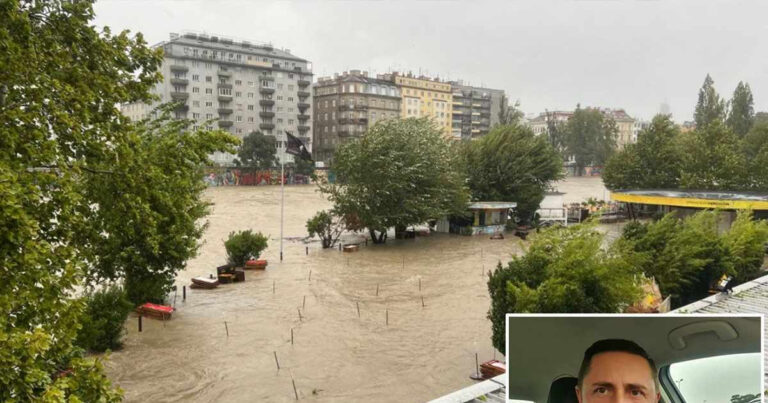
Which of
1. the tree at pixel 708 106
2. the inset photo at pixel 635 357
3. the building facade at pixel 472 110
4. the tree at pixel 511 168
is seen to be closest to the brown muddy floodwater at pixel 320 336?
the inset photo at pixel 635 357

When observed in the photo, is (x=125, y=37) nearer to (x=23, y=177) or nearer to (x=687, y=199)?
(x=23, y=177)

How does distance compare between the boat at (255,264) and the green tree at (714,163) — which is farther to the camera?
the green tree at (714,163)

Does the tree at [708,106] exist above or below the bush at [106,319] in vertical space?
above

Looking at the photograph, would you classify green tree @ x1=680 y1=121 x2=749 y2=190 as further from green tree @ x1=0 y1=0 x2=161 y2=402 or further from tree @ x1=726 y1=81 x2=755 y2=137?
green tree @ x1=0 y1=0 x2=161 y2=402

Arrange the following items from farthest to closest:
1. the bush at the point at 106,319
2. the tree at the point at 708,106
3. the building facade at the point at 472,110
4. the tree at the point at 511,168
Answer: the building facade at the point at 472,110, the tree at the point at 708,106, the tree at the point at 511,168, the bush at the point at 106,319

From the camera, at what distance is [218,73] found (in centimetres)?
9294

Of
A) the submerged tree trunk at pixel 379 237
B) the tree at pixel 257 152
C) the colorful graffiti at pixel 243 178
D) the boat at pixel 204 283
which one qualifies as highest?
the tree at pixel 257 152

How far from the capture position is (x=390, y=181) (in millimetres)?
36062

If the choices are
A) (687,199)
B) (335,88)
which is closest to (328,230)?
(687,199)

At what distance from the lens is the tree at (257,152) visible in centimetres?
8512

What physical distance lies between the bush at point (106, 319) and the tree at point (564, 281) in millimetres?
9574

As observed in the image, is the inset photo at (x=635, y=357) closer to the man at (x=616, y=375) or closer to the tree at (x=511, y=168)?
the man at (x=616, y=375)

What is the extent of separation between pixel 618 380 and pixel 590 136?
121 m

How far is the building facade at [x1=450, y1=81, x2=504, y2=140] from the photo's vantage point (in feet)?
435
